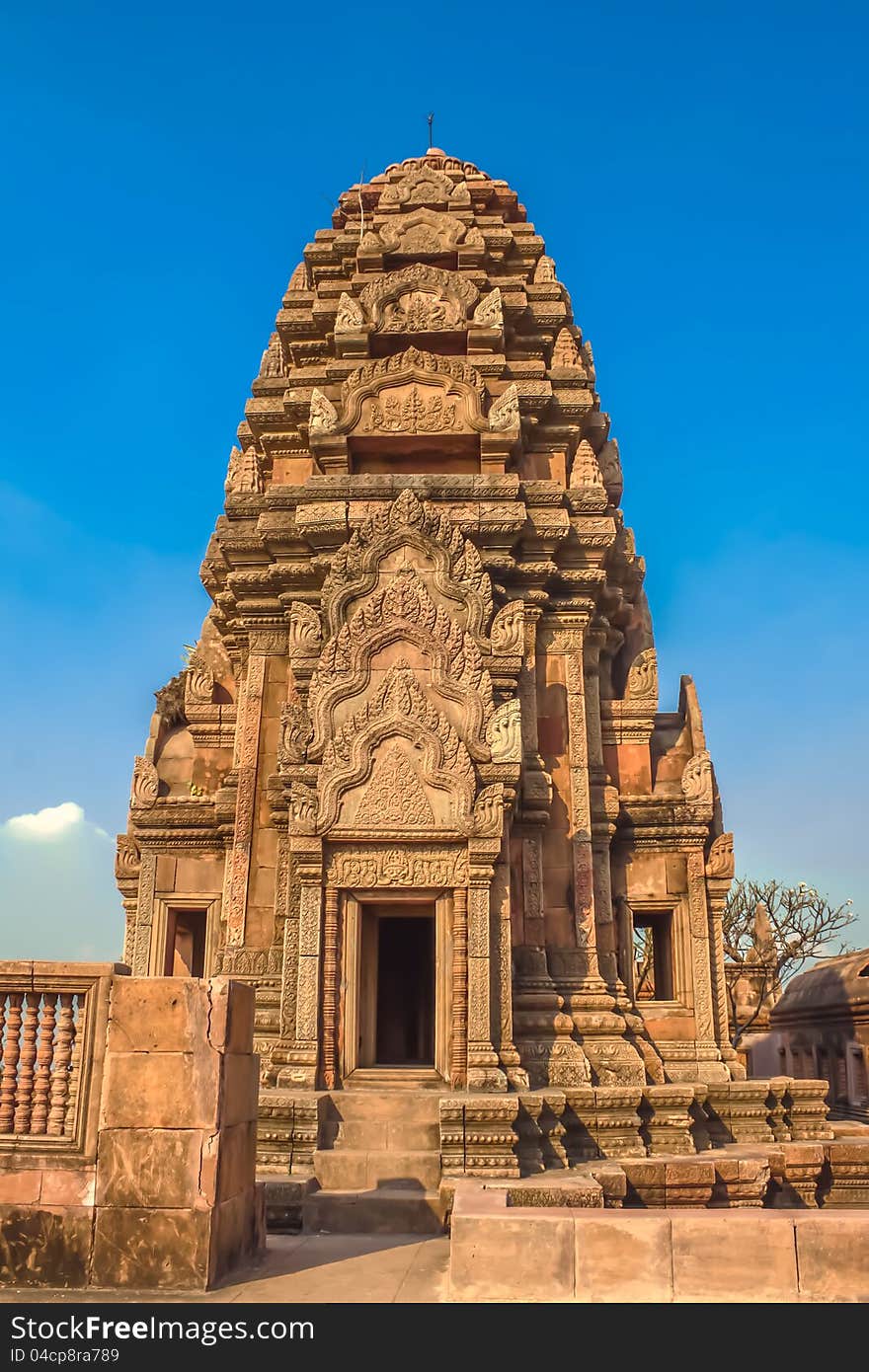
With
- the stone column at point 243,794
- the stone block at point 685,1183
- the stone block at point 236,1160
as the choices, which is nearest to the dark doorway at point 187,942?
the stone column at point 243,794

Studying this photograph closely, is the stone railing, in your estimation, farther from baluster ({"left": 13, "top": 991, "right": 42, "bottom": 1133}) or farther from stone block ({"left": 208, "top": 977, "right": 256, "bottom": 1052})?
stone block ({"left": 208, "top": 977, "right": 256, "bottom": 1052})

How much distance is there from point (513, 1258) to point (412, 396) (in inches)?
456

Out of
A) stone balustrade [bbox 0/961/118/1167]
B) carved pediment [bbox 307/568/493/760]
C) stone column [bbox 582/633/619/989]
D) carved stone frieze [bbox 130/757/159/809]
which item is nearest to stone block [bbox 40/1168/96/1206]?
stone balustrade [bbox 0/961/118/1167]

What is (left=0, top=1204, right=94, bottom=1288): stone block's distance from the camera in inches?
282

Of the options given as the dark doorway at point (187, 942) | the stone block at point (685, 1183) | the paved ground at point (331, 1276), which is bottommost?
the paved ground at point (331, 1276)

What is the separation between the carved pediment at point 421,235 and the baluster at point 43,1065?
13.2m

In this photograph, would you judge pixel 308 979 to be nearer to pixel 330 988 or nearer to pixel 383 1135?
pixel 330 988

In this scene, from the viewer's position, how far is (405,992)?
630 inches

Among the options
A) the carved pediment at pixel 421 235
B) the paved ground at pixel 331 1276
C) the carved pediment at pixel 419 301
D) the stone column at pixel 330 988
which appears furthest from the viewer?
the carved pediment at pixel 421 235

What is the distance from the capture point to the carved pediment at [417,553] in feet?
43.0

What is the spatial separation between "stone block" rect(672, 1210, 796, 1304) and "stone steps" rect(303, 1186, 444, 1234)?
3907mm

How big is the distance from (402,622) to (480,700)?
4.41ft

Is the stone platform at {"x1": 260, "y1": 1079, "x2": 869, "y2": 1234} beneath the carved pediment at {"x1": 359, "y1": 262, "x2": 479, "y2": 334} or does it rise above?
beneath

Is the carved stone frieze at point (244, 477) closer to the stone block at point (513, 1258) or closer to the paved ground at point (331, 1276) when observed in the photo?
the paved ground at point (331, 1276)
